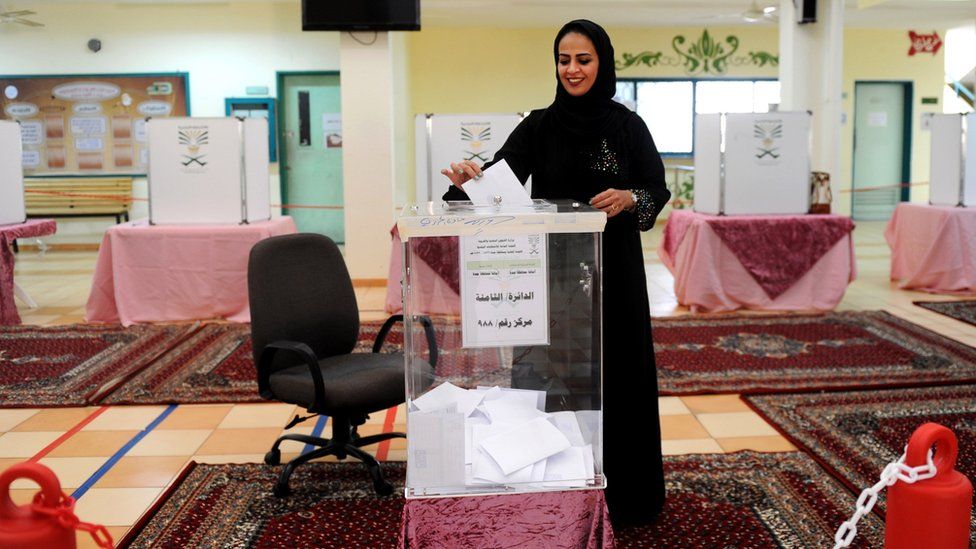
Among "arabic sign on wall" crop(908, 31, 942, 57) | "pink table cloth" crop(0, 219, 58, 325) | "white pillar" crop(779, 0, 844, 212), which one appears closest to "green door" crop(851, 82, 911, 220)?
"arabic sign on wall" crop(908, 31, 942, 57)

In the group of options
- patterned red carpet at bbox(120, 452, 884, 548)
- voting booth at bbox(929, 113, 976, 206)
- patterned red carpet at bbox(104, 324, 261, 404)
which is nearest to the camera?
patterned red carpet at bbox(120, 452, 884, 548)

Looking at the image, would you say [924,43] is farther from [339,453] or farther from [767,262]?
[339,453]

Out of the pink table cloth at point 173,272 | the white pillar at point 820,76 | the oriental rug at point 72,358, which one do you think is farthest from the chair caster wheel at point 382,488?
the white pillar at point 820,76

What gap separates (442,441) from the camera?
1647 millimetres

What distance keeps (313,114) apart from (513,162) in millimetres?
8458

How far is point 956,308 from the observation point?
20.2ft

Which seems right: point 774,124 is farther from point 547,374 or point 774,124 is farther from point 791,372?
point 547,374

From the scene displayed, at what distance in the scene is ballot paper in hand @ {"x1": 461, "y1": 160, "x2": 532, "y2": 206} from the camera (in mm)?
1858

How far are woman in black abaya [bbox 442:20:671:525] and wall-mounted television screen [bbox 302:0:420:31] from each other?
4.95m

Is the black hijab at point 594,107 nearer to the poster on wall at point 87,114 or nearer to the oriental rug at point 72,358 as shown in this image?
the oriental rug at point 72,358

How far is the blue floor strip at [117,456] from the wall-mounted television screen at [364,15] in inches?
151

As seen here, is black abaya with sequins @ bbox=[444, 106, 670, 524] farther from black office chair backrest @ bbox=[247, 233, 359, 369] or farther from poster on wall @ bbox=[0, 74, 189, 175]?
poster on wall @ bbox=[0, 74, 189, 175]

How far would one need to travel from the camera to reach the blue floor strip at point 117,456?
3.10 m

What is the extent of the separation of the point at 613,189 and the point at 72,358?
13.0ft
